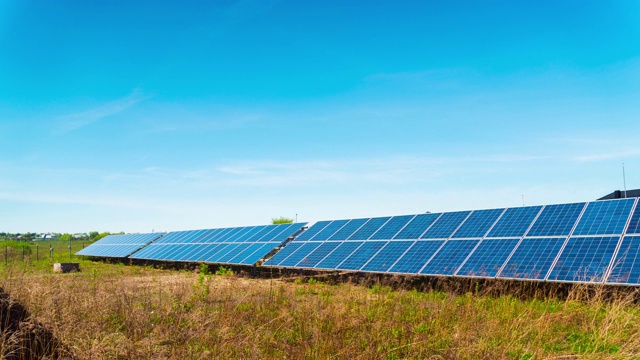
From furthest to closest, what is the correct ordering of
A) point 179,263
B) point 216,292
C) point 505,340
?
point 179,263
point 216,292
point 505,340

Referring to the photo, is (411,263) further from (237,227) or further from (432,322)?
(237,227)

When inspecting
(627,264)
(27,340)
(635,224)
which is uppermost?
(635,224)

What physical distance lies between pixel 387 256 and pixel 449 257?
2437 mm

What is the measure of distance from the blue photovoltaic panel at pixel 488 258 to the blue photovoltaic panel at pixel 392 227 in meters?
4.56

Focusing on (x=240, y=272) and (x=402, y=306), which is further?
(x=240, y=272)

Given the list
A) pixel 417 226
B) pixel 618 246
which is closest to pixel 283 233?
pixel 417 226

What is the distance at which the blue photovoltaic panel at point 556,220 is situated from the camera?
13859mm

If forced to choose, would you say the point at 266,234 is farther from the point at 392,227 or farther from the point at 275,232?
the point at 392,227

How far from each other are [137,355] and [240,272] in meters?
15.7

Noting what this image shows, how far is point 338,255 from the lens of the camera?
59.9 feet

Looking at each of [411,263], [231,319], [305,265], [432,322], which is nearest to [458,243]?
[411,263]

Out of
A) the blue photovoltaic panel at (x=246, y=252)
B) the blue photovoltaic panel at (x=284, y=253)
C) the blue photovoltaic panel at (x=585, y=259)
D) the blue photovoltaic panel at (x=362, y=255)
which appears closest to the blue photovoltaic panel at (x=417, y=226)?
the blue photovoltaic panel at (x=362, y=255)

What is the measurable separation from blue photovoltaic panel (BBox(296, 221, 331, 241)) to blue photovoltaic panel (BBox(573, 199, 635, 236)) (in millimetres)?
11981

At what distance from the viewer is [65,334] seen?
6.61 meters
